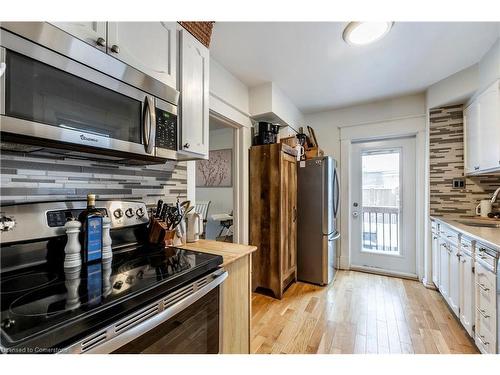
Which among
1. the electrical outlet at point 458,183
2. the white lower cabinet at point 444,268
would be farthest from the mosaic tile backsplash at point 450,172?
the white lower cabinet at point 444,268

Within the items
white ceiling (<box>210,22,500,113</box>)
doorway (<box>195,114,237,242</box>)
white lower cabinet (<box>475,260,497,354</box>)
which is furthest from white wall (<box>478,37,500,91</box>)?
doorway (<box>195,114,237,242</box>)

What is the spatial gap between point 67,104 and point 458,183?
3505 mm

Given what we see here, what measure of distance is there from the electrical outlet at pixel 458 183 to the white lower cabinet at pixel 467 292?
1140mm

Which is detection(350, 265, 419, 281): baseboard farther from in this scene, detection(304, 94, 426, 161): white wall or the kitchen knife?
the kitchen knife

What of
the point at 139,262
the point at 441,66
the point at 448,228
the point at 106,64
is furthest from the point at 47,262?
the point at 441,66

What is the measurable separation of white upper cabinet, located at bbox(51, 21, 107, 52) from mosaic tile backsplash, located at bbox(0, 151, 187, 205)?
53 cm

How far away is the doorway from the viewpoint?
13.6ft

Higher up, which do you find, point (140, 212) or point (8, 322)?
point (140, 212)

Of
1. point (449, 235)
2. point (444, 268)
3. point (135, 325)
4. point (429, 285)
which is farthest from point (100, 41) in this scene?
point (429, 285)

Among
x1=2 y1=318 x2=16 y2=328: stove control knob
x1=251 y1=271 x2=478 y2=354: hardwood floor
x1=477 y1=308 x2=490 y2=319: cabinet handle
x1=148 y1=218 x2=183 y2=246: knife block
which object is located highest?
x1=148 y1=218 x2=183 y2=246: knife block

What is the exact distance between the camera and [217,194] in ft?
14.1

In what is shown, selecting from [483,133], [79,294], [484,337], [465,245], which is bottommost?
[484,337]

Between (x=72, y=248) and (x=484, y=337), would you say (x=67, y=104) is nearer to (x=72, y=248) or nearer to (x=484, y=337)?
(x=72, y=248)
